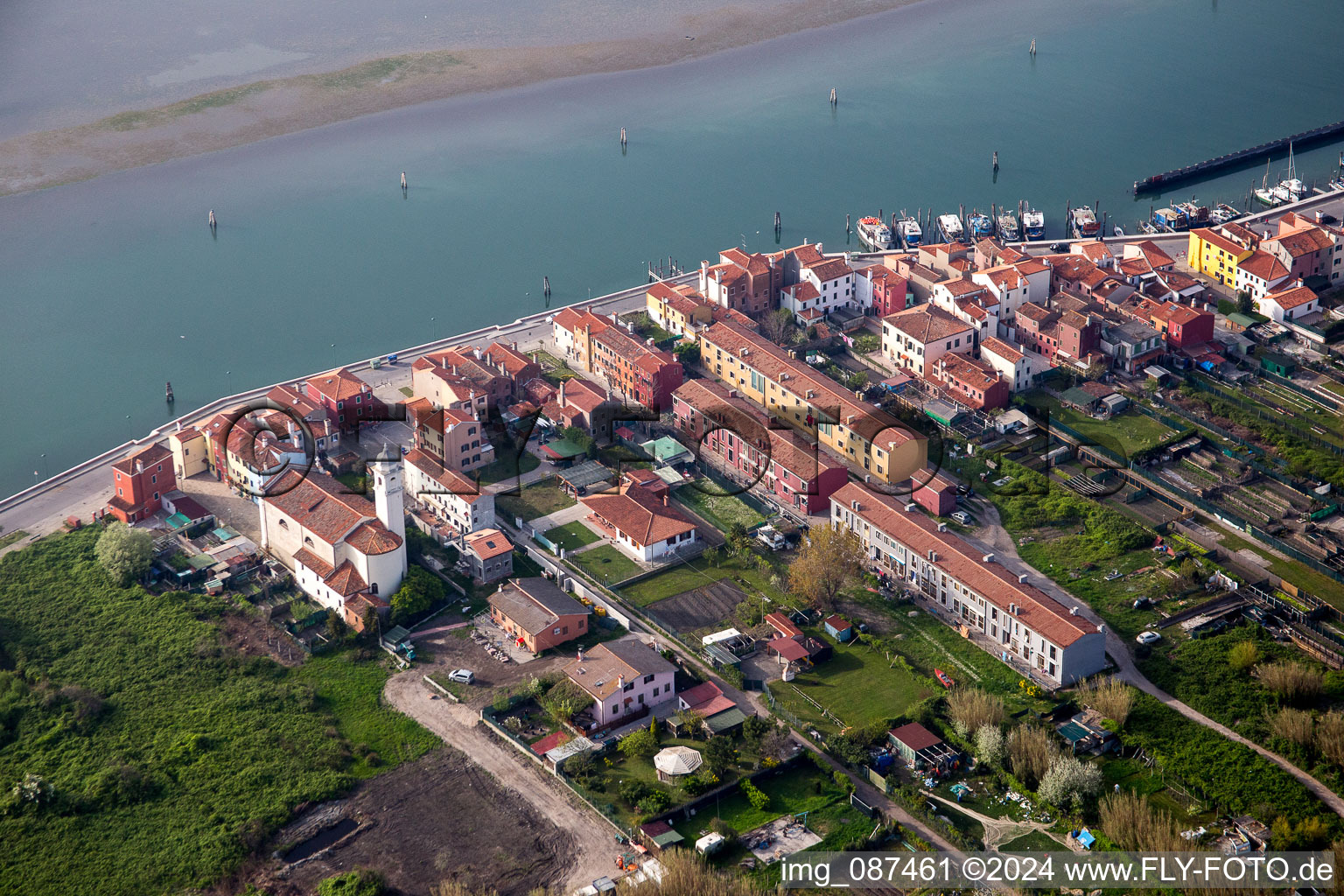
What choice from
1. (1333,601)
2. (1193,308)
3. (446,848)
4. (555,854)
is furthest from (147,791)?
(1193,308)

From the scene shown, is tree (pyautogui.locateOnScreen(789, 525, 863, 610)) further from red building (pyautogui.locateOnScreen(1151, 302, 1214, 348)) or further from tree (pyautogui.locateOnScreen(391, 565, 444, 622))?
red building (pyautogui.locateOnScreen(1151, 302, 1214, 348))

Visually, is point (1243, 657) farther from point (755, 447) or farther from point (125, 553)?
point (125, 553)

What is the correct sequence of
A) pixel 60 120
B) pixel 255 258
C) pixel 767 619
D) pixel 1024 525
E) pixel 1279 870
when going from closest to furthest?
pixel 1279 870, pixel 767 619, pixel 1024 525, pixel 255 258, pixel 60 120

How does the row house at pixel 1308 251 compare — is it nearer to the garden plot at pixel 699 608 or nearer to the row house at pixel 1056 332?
the row house at pixel 1056 332

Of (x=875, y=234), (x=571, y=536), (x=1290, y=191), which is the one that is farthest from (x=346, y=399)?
(x=1290, y=191)

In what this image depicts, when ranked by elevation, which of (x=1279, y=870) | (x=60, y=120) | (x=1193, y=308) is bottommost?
(x=1279, y=870)

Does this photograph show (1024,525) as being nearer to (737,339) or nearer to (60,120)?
(737,339)
